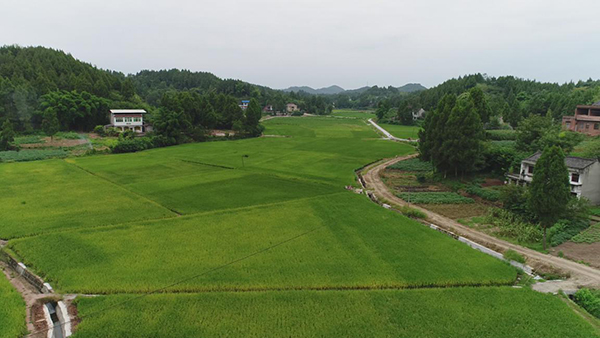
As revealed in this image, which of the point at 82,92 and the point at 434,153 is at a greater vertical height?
the point at 82,92

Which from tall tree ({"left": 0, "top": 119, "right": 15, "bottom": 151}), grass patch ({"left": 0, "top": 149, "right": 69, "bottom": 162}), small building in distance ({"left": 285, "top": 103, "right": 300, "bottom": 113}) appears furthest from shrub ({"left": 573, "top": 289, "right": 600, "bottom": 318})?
small building in distance ({"left": 285, "top": 103, "right": 300, "bottom": 113})

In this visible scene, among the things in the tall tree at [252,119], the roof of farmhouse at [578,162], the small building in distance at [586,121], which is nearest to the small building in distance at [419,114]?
the tall tree at [252,119]

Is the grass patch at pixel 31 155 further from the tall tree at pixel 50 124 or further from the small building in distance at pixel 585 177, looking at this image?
the small building in distance at pixel 585 177

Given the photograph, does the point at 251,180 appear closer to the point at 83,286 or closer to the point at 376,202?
the point at 376,202

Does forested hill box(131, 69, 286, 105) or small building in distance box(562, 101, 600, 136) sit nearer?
small building in distance box(562, 101, 600, 136)

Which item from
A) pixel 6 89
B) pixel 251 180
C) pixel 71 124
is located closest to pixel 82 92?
pixel 71 124

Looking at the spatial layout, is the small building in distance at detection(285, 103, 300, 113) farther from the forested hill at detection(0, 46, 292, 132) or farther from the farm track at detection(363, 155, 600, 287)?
the farm track at detection(363, 155, 600, 287)
